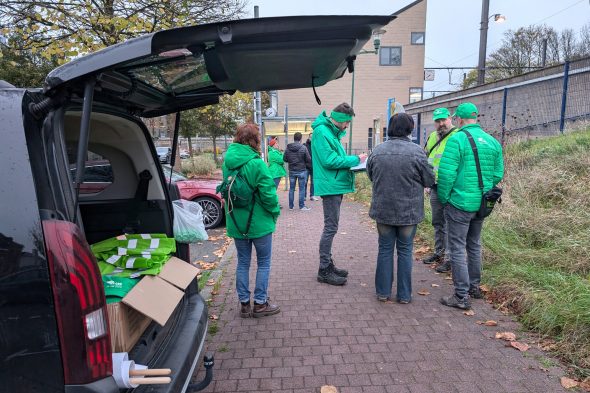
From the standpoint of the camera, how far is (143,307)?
2088 mm

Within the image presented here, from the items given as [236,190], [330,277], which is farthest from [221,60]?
[330,277]

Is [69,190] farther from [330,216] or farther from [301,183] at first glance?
[301,183]

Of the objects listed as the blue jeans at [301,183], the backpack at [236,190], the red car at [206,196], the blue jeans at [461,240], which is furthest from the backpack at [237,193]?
the blue jeans at [301,183]

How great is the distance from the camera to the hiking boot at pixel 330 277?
4766 mm

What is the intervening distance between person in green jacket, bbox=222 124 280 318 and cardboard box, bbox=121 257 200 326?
0.94 meters

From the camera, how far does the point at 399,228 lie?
4062 mm

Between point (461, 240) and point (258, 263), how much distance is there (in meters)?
2.01

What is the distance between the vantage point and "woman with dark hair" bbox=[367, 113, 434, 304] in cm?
387

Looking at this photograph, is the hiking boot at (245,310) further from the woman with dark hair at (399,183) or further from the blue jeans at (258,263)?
the woman with dark hair at (399,183)

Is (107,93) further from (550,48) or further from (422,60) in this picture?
(550,48)

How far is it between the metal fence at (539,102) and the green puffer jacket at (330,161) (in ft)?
21.4

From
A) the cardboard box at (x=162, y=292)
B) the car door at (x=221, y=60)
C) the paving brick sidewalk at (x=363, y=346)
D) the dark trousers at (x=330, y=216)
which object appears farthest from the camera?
the dark trousers at (x=330, y=216)

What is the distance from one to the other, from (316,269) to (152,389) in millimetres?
3696

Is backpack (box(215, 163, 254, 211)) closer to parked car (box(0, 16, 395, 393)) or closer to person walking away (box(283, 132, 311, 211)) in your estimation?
parked car (box(0, 16, 395, 393))
